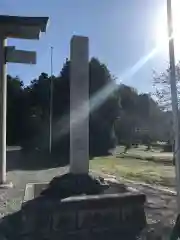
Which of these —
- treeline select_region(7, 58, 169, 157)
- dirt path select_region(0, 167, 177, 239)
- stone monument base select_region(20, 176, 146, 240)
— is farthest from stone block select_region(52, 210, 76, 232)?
treeline select_region(7, 58, 169, 157)

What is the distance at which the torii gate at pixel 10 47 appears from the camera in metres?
14.3

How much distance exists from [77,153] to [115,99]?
78.7 feet

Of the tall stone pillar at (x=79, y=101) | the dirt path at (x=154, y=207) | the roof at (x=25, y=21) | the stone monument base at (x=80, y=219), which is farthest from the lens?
the roof at (x=25, y=21)

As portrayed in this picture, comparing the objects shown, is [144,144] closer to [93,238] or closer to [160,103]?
[160,103]

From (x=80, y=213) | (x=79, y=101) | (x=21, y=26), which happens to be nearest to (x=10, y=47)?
(x=21, y=26)

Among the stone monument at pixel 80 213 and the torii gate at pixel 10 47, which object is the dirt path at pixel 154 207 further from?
the torii gate at pixel 10 47

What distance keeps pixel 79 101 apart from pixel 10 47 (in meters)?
6.51

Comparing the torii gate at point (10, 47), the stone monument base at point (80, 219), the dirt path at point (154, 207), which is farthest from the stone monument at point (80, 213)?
the torii gate at point (10, 47)

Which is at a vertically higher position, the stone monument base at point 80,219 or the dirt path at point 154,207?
the stone monument base at point 80,219

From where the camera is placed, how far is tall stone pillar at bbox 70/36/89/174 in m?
9.86

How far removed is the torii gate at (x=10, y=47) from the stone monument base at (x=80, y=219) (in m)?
6.88

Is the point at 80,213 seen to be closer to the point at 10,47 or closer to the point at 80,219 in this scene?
the point at 80,219

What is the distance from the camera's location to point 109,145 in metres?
34.5

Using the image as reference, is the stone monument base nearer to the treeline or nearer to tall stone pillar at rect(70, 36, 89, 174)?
tall stone pillar at rect(70, 36, 89, 174)
